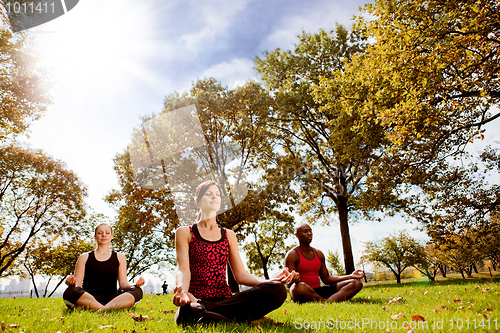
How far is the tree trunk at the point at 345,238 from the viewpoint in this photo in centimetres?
1875

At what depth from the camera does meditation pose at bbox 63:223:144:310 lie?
592 cm

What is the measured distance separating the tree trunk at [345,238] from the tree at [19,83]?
66.4 ft

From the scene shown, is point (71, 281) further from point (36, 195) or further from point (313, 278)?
point (36, 195)

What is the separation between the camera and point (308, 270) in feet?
27.1

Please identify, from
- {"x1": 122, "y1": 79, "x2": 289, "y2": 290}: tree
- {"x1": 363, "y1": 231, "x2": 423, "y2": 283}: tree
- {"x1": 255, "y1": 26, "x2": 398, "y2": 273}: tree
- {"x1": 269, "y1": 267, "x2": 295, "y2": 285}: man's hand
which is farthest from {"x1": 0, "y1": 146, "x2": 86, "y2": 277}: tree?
{"x1": 363, "y1": 231, "x2": 423, "y2": 283}: tree

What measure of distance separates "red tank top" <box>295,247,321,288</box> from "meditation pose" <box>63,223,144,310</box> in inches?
172

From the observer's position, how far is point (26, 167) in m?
23.5

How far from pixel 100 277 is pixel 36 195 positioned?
23.2 meters

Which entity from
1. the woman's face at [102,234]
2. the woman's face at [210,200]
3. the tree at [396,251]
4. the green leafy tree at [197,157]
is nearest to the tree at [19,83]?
the green leafy tree at [197,157]

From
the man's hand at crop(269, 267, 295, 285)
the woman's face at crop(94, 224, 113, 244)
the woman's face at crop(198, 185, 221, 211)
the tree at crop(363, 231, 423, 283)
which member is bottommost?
the tree at crop(363, 231, 423, 283)

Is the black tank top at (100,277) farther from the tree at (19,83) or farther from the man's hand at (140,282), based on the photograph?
the tree at (19,83)

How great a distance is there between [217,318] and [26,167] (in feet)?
89.0

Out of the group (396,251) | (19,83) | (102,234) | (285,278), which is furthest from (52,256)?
(396,251)

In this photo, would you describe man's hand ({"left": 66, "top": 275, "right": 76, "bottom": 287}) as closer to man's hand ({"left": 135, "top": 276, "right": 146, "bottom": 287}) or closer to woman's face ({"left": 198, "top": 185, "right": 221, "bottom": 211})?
man's hand ({"left": 135, "top": 276, "right": 146, "bottom": 287})
